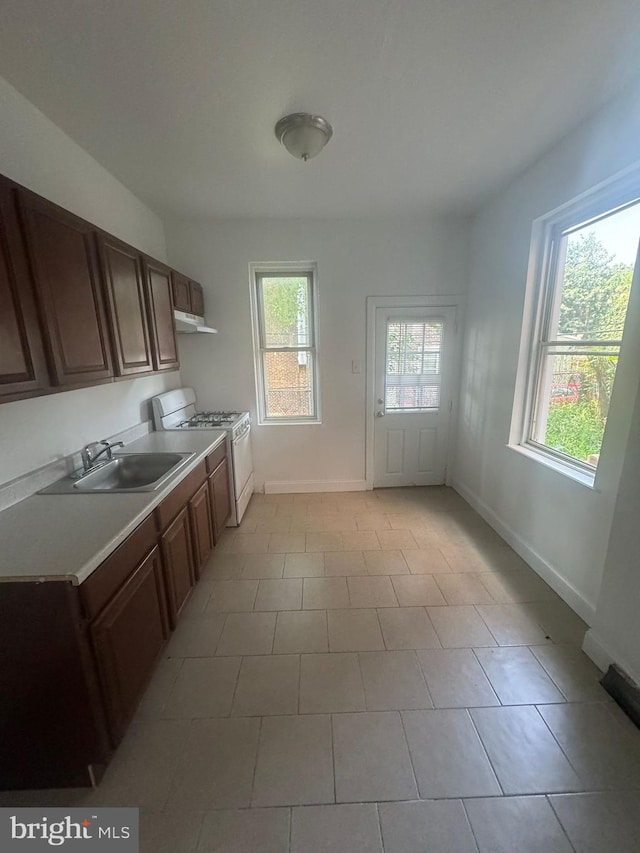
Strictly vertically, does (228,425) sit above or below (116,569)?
above

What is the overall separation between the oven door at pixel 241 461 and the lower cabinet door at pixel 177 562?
93 centimetres

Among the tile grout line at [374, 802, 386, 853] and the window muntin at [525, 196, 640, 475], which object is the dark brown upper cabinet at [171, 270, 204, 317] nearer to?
the window muntin at [525, 196, 640, 475]

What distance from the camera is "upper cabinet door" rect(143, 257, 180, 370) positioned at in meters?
2.23

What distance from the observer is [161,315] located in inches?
94.7

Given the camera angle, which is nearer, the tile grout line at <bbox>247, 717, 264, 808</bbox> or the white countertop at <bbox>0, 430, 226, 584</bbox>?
the white countertop at <bbox>0, 430, 226, 584</bbox>

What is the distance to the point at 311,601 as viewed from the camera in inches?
82.5

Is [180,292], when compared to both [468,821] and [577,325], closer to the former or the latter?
[577,325]

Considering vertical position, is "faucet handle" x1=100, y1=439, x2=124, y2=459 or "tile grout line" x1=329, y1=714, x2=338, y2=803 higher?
"faucet handle" x1=100, y1=439, x2=124, y2=459

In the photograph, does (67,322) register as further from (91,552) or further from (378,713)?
(378,713)

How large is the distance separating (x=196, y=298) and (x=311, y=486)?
2220mm

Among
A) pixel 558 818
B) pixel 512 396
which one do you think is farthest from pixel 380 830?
pixel 512 396

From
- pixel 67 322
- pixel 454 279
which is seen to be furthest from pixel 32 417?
pixel 454 279

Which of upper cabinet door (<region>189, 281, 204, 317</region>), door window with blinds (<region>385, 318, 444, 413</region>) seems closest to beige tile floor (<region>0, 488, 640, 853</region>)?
door window with blinds (<region>385, 318, 444, 413</region>)

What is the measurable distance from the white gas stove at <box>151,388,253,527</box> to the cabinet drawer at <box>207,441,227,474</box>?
0.19 ft
